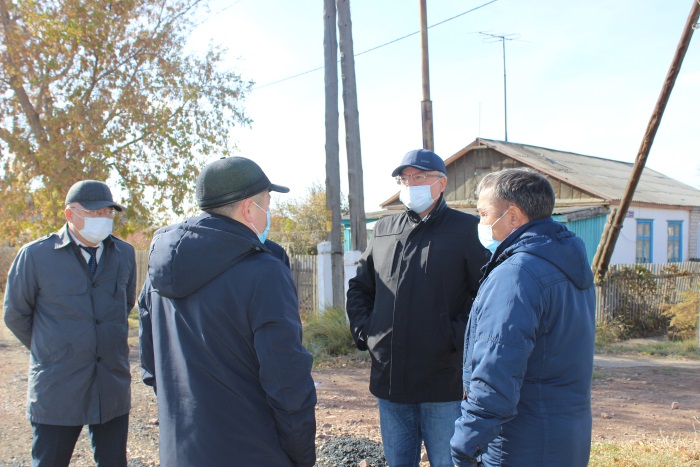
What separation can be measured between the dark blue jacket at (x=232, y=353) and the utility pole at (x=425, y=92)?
758cm

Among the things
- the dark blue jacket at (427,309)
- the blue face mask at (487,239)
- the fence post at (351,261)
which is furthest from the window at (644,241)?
the blue face mask at (487,239)

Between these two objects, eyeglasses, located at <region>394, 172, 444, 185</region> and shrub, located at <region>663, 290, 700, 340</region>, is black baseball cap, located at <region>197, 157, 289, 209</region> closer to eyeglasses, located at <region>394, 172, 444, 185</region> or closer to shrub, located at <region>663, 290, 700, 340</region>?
eyeglasses, located at <region>394, 172, 444, 185</region>

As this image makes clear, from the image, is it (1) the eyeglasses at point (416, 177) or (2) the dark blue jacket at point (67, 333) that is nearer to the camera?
(2) the dark blue jacket at point (67, 333)

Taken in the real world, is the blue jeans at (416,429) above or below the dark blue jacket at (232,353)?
below

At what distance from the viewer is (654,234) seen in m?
19.6

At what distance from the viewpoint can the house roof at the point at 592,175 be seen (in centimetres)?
1898

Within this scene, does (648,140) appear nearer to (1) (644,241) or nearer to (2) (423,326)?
(2) (423,326)

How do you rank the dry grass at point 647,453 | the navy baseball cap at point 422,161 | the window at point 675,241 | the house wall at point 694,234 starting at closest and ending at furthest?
the navy baseball cap at point 422,161 < the dry grass at point 647,453 < the window at point 675,241 < the house wall at point 694,234

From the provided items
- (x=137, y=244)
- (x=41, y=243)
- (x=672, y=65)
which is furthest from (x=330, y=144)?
(x=137, y=244)

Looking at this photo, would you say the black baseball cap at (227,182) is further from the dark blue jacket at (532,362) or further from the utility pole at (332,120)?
the utility pole at (332,120)

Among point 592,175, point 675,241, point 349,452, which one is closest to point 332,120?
point 349,452

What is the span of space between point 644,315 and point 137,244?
51.2 feet

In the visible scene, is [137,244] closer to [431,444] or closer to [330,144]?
[330,144]

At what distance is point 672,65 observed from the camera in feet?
32.3
